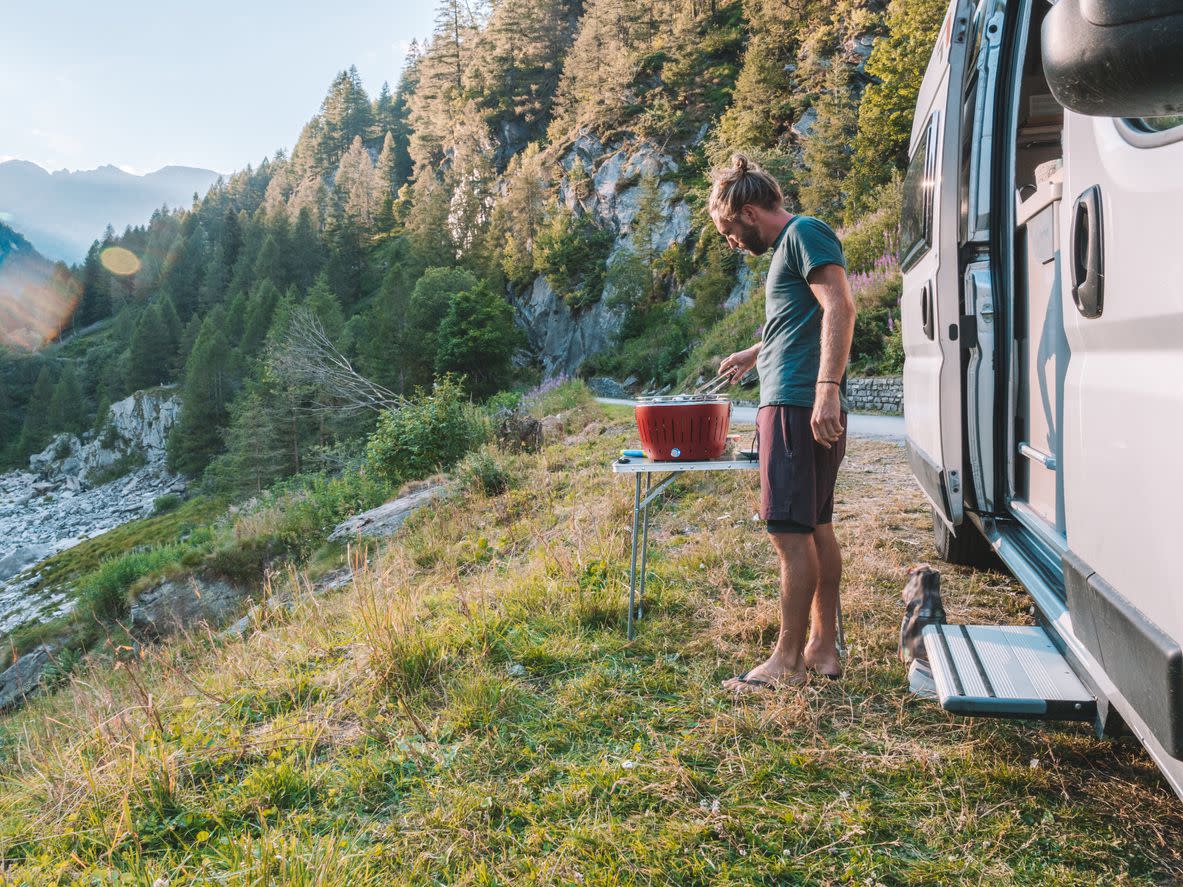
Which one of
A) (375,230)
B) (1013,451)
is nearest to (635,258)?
(1013,451)

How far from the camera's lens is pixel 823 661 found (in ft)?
9.36

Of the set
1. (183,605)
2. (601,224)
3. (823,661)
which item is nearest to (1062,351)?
(823,661)

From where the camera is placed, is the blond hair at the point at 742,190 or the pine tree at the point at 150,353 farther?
the pine tree at the point at 150,353

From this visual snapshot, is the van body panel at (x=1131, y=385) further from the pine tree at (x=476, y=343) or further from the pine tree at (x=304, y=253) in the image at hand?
the pine tree at (x=304, y=253)

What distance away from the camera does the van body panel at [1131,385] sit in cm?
117

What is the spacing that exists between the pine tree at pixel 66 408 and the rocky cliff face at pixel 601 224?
199 feet

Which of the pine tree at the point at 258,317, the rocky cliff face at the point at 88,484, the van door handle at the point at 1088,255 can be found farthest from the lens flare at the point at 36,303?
the van door handle at the point at 1088,255

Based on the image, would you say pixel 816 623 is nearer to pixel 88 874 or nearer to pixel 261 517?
pixel 88 874

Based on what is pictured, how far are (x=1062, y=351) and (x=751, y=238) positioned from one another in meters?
1.16

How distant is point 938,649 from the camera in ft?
7.78

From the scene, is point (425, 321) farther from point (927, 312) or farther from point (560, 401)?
point (927, 312)

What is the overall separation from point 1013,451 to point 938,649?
3.07ft

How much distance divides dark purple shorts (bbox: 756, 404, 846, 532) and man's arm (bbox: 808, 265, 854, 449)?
11 cm

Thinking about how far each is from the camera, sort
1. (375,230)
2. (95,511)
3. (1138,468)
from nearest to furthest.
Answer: (1138,468)
(95,511)
(375,230)
